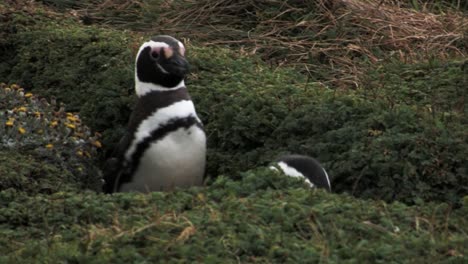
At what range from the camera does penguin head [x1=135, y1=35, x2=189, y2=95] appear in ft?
27.5

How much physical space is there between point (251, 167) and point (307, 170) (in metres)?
0.91

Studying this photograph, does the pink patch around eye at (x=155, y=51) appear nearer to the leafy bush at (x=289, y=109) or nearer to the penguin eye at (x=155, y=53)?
the penguin eye at (x=155, y=53)

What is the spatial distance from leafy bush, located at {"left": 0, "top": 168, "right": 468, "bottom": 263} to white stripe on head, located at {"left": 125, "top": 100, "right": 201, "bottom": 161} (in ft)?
4.02

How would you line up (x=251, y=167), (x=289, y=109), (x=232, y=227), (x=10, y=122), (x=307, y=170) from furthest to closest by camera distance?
(x=289, y=109) < (x=251, y=167) < (x=10, y=122) < (x=307, y=170) < (x=232, y=227)

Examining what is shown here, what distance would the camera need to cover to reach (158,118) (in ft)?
26.8

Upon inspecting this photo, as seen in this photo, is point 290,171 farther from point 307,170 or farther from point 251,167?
point 251,167

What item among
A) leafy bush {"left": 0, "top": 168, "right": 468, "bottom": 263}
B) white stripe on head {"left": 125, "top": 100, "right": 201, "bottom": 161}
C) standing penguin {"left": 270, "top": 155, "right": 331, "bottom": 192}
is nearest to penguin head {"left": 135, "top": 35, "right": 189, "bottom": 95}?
white stripe on head {"left": 125, "top": 100, "right": 201, "bottom": 161}

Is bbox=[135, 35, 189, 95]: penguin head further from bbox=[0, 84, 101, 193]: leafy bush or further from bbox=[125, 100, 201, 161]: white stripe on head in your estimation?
bbox=[0, 84, 101, 193]: leafy bush

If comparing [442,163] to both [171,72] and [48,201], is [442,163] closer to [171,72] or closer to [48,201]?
[171,72]

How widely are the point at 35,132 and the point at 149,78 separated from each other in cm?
79

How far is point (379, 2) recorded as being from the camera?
12.0 m

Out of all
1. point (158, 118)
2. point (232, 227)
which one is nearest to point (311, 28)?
point (158, 118)

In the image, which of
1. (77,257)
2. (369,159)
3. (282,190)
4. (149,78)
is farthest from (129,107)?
(77,257)

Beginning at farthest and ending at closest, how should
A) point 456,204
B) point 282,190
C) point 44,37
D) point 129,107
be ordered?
1. point 44,37
2. point 129,107
3. point 456,204
4. point 282,190
